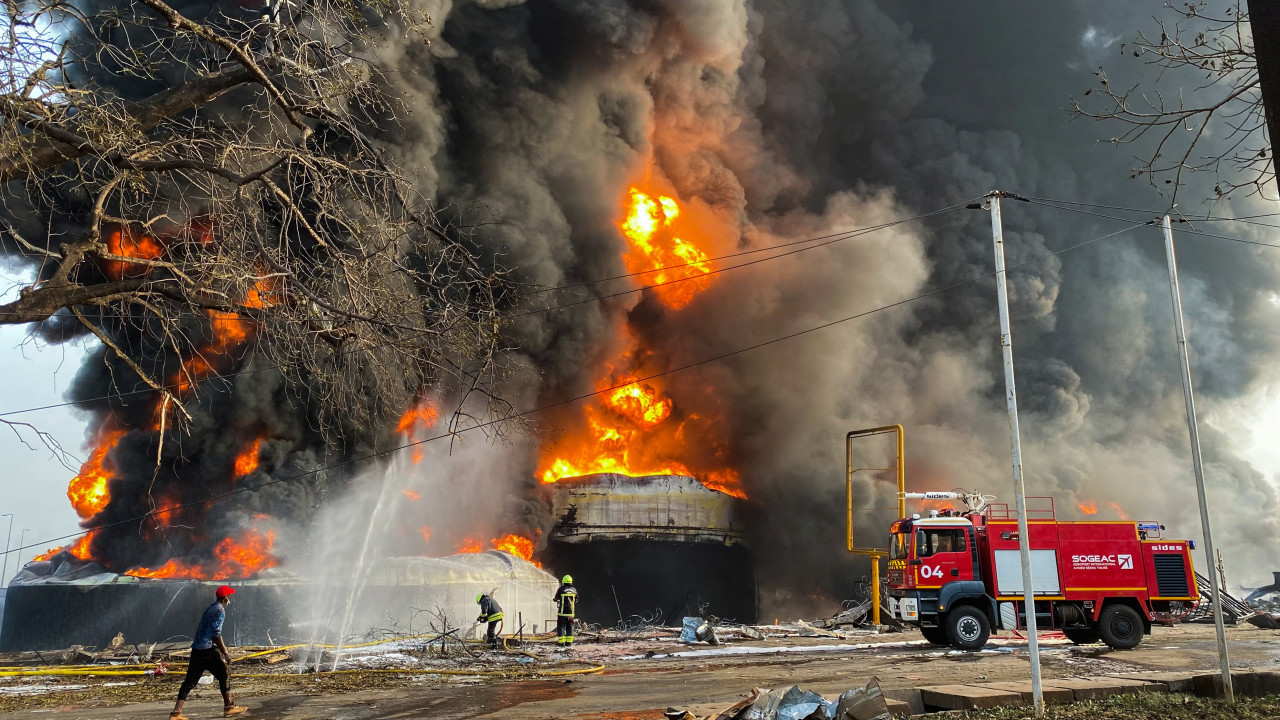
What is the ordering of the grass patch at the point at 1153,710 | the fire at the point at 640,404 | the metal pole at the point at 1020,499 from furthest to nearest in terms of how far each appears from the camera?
the fire at the point at 640,404, the metal pole at the point at 1020,499, the grass patch at the point at 1153,710

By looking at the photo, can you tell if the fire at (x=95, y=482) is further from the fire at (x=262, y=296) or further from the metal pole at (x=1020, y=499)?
the metal pole at (x=1020, y=499)

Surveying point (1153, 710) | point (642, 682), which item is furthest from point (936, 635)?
point (1153, 710)

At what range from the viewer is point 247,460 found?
23.6m

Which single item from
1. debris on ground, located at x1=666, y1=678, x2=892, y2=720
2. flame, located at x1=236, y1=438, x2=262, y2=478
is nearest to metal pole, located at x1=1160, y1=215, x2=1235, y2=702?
debris on ground, located at x1=666, y1=678, x2=892, y2=720

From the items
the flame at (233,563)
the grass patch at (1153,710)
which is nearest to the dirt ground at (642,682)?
the grass patch at (1153,710)

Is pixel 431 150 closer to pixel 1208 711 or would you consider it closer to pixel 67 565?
pixel 67 565

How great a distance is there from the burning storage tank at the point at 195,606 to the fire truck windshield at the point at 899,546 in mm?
11450

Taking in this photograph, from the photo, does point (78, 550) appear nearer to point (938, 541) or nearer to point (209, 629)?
point (209, 629)

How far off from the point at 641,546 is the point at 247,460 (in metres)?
16.0

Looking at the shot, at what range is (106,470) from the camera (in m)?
23.6

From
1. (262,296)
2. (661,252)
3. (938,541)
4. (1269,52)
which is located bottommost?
(938,541)

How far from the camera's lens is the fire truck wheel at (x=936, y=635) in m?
16.1

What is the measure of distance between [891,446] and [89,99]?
35947 mm

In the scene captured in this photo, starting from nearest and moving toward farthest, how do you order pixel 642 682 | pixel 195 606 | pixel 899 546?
pixel 642 682 → pixel 899 546 → pixel 195 606
